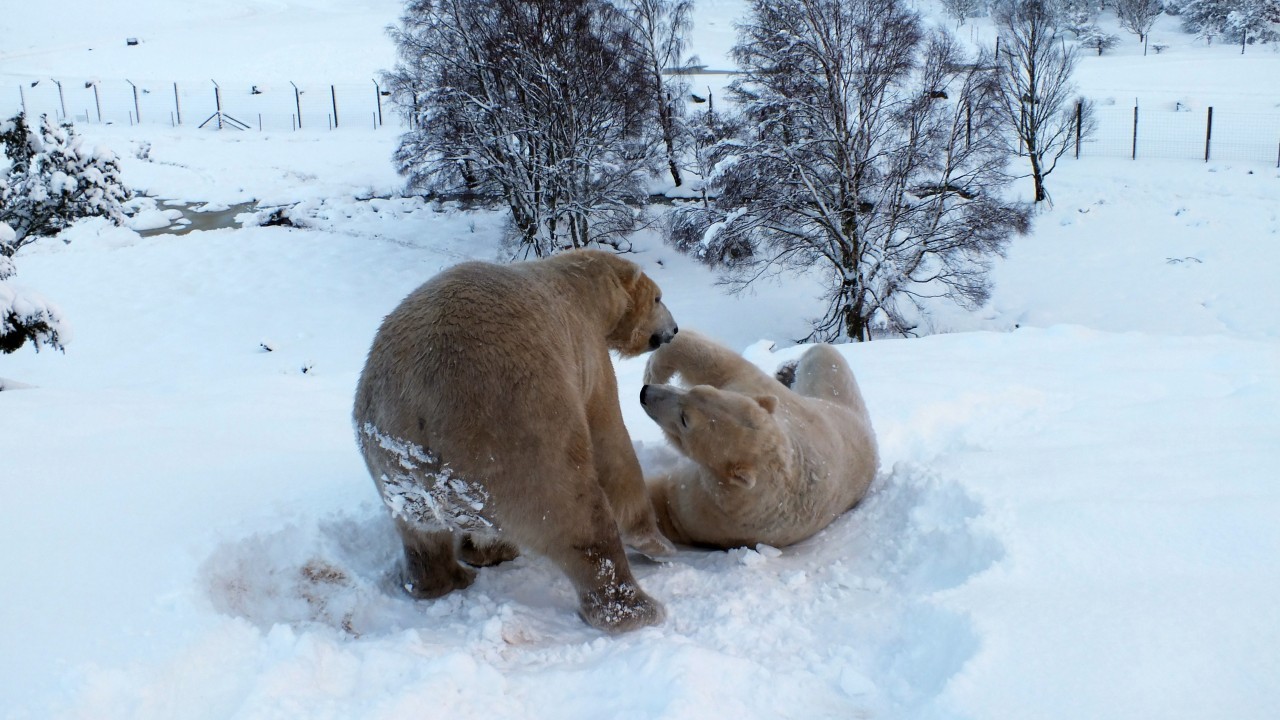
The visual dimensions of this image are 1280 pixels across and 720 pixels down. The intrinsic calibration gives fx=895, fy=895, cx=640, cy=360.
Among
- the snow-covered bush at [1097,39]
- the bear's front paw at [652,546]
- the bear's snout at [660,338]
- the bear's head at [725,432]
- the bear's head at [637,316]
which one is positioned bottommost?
the bear's front paw at [652,546]

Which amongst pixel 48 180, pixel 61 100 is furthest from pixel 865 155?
pixel 61 100

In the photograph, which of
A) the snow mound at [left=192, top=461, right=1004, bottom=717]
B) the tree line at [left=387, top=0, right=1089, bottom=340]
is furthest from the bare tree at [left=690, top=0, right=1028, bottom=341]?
the snow mound at [left=192, top=461, right=1004, bottom=717]

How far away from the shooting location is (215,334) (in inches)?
791

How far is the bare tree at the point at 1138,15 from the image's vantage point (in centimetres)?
4916

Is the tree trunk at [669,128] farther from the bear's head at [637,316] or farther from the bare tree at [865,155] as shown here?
the bear's head at [637,316]

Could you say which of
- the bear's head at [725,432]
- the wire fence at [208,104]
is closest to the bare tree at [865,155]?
the bear's head at [725,432]

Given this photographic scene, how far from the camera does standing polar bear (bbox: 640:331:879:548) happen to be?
3645mm

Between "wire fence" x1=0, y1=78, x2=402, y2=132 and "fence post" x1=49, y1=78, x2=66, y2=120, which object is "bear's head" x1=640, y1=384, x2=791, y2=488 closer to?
"wire fence" x1=0, y1=78, x2=402, y2=132

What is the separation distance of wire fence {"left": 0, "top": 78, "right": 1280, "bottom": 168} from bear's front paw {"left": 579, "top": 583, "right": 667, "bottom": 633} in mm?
30543

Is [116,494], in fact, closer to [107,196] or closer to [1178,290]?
[107,196]

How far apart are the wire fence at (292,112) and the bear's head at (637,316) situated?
2927 cm

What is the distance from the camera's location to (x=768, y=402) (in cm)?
380

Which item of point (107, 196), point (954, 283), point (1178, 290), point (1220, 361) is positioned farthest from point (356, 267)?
point (1220, 361)

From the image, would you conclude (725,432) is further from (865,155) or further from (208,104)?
(208,104)
